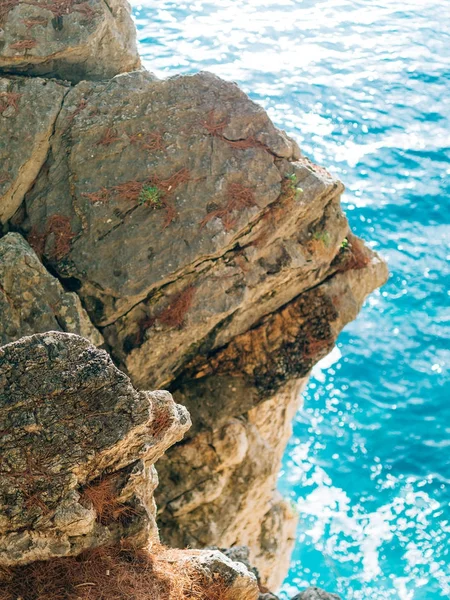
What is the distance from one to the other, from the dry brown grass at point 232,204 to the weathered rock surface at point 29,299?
9.43ft

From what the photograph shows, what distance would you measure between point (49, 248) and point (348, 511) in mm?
15459

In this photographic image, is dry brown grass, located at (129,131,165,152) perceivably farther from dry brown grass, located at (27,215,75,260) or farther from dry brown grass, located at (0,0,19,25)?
dry brown grass, located at (0,0,19,25)

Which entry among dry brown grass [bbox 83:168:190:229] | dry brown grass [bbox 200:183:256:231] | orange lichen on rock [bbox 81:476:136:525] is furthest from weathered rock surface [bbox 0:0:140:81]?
orange lichen on rock [bbox 81:476:136:525]

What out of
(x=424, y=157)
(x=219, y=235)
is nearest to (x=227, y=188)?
(x=219, y=235)

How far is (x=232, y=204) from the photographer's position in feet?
44.8

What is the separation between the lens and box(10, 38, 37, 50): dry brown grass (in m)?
14.0

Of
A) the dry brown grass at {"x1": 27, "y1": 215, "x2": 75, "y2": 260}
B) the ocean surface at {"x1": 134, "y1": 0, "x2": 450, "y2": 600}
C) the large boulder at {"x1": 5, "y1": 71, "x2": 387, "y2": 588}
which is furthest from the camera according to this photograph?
the ocean surface at {"x1": 134, "y1": 0, "x2": 450, "y2": 600}

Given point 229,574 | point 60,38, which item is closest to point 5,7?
point 60,38

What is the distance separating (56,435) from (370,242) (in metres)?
23.1

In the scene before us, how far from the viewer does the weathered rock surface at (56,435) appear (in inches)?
343

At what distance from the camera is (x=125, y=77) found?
47.2ft

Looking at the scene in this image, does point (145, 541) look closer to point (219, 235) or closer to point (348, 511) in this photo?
point (219, 235)

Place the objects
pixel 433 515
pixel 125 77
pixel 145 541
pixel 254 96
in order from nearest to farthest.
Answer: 1. pixel 145 541
2. pixel 125 77
3. pixel 433 515
4. pixel 254 96

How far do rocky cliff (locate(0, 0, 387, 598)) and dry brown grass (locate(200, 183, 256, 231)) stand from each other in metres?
0.03
